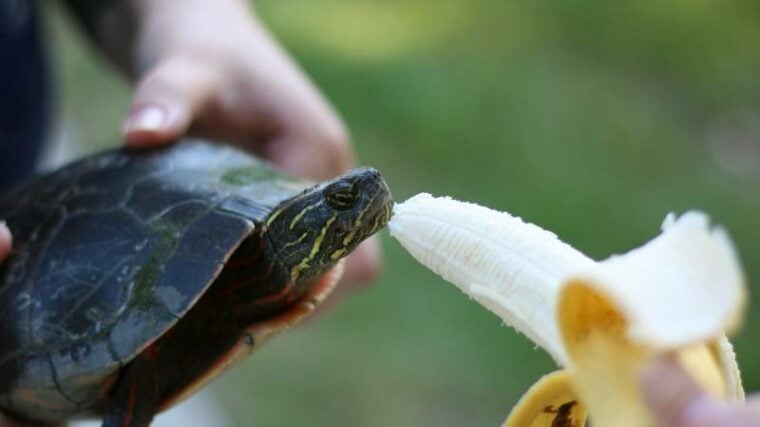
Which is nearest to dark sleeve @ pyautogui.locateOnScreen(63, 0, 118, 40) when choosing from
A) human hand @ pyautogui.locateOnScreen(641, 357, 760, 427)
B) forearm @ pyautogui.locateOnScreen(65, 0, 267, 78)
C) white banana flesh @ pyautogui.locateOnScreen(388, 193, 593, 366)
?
forearm @ pyautogui.locateOnScreen(65, 0, 267, 78)

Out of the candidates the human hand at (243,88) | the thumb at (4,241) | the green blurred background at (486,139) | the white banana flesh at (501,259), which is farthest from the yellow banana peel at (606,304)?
the green blurred background at (486,139)

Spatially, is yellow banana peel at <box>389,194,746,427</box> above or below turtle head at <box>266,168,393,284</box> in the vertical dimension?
below

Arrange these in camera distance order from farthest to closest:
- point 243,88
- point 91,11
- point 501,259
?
1. point 91,11
2. point 243,88
3. point 501,259

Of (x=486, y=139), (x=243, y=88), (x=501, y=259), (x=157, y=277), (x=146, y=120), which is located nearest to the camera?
(x=501, y=259)

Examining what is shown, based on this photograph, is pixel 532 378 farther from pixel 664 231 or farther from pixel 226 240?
pixel 664 231

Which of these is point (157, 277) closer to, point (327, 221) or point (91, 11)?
point (327, 221)

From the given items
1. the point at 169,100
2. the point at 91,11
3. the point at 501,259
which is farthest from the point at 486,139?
the point at 501,259

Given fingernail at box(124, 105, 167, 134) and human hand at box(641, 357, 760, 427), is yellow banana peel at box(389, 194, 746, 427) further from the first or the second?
fingernail at box(124, 105, 167, 134)
